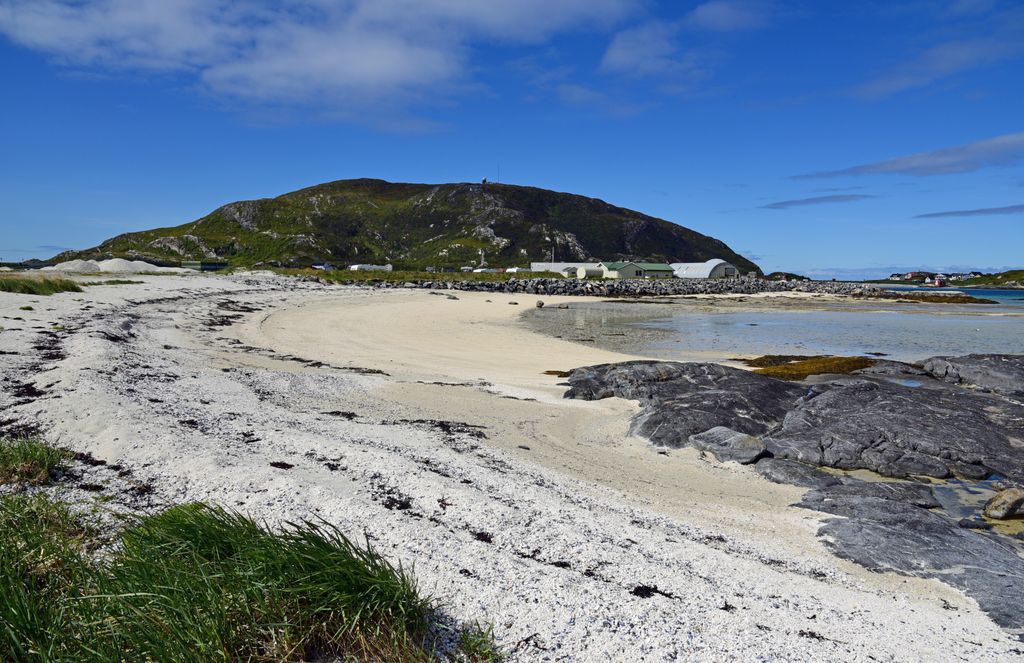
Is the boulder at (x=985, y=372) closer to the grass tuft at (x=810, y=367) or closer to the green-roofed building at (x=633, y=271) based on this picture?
the grass tuft at (x=810, y=367)

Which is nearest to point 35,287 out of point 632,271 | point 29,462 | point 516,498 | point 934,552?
point 29,462

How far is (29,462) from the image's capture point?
6164 mm

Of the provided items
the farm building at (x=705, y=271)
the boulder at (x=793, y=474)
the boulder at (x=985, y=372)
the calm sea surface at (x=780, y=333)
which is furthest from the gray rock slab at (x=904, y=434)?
the farm building at (x=705, y=271)

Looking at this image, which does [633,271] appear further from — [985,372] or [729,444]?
[729,444]

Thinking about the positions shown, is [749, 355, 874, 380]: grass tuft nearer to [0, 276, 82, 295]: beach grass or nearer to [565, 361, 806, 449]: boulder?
[565, 361, 806, 449]: boulder

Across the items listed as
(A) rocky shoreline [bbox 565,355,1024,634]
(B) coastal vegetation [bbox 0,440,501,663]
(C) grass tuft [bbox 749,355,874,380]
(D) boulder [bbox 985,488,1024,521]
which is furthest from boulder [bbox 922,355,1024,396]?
(B) coastal vegetation [bbox 0,440,501,663]

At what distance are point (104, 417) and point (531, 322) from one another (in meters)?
30.5

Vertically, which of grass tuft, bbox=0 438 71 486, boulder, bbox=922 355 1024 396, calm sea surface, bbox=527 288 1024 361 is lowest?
calm sea surface, bbox=527 288 1024 361

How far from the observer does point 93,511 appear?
516 centimetres

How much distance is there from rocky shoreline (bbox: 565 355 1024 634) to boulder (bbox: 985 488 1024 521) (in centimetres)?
2

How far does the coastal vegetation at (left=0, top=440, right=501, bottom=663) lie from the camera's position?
3.20 meters

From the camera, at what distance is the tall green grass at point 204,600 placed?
319 cm

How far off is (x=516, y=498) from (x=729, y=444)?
4850mm

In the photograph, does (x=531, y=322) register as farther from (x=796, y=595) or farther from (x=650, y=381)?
(x=796, y=595)
